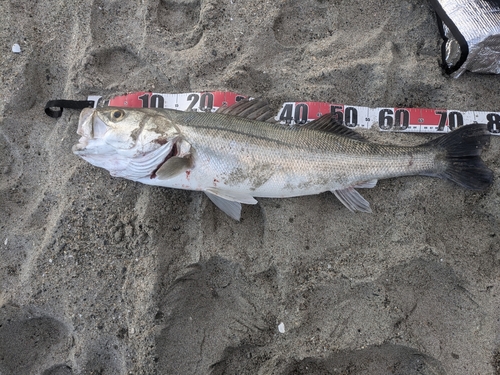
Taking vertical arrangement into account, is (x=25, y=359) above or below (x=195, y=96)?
below

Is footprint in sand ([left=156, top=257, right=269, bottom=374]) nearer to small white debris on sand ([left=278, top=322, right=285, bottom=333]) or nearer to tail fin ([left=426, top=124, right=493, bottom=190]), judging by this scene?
small white debris on sand ([left=278, top=322, right=285, bottom=333])

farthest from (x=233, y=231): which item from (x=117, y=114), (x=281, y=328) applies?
(x=117, y=114)

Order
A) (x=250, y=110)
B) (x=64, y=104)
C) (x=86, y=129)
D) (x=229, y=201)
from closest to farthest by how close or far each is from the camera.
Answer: (x=86, y=129)
(x=229, y=201)
(x=250, y=110)
(x=64, y=104)

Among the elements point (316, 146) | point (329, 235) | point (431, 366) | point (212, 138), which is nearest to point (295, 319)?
point (329, 235)

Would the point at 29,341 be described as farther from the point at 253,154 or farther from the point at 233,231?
the point at 253,154

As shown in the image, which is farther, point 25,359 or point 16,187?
point 16,187

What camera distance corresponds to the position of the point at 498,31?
332 centimetres

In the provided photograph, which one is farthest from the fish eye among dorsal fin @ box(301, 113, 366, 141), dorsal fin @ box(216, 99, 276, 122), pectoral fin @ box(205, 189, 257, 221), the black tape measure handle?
dorsal fin @ box(301, 113, 366, 141)

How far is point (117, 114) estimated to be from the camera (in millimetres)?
2871

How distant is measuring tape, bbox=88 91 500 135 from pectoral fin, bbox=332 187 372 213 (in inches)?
28.4

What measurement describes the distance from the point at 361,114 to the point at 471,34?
49.7 inches

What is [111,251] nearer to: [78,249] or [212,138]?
[78,249]

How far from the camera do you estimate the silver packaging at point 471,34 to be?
3.35 meters

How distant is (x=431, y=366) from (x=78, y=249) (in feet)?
10.4
